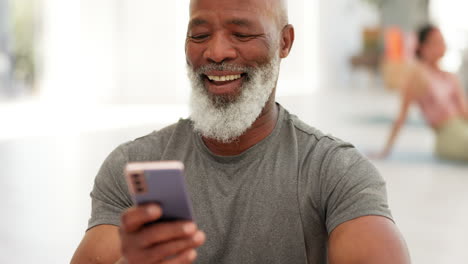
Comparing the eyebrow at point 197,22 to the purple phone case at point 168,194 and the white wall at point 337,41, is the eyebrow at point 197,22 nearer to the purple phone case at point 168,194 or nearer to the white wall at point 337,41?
the purple phone case at point 168,194

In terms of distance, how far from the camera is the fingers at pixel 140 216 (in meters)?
0.98

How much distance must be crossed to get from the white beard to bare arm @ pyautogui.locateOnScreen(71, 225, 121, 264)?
308mm

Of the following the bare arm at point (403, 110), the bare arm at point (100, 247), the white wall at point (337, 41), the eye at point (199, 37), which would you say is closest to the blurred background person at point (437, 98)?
the bare arm at point (403, 110)

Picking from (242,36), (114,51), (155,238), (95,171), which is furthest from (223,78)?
(114,51)

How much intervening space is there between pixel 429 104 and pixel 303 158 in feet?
13.4

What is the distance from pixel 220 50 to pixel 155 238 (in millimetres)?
558

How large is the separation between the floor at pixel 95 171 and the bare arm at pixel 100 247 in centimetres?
141

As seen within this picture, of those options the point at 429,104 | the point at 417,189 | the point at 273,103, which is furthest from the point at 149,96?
the point at 273,103

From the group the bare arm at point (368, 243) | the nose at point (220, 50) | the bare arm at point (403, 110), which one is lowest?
the bare arm at point (403, 110)

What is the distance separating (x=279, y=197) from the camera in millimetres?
1429

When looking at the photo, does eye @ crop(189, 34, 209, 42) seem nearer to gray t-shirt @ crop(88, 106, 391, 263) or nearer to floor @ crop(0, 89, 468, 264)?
gray t-shirt @ crop(88, 106, 391, 263)

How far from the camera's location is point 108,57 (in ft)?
35.5

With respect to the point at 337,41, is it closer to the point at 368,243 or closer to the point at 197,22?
the point at 197,22

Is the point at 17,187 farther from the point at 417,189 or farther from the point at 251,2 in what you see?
the point at 251,2
